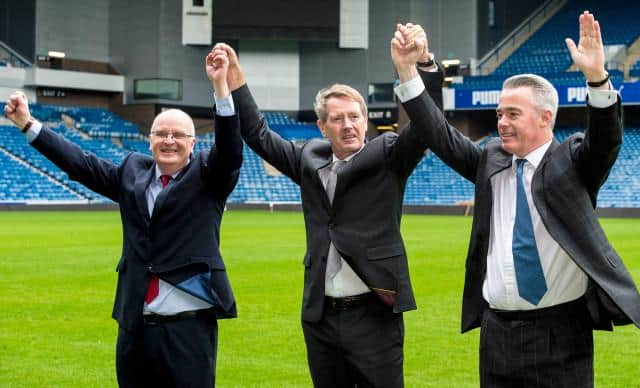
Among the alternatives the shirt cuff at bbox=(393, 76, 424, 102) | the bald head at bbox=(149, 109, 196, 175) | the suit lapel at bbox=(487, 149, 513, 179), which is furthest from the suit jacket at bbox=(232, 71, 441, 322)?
the bald head at bbox=(149, 109, 196, 175)

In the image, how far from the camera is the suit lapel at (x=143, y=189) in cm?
537

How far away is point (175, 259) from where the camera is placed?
5285 millimetres

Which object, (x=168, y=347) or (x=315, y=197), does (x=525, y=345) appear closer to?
(x=315, y=197)

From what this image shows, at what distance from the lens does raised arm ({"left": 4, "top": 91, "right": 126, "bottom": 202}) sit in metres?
5.64

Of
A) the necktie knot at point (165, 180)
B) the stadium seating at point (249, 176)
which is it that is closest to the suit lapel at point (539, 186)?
the necktie knot at point (165, 180)

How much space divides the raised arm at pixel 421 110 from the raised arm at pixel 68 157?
180 centimetres

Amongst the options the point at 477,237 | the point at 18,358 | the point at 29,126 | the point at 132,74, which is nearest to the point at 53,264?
the point at 18,358

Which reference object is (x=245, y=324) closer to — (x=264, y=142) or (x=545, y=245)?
(x=264, y=142)

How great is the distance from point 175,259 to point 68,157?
936 millimetres

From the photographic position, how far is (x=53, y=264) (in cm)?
1916

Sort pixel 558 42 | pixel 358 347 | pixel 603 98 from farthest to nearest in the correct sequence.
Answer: pixel 558 42 < pixel 358 347 < pixel 603 98

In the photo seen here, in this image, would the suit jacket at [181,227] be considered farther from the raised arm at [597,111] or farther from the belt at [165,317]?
the raised arm at [597,111]

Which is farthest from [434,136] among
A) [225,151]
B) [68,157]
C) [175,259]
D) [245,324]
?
[245,324]

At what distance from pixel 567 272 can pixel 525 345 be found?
38cm
